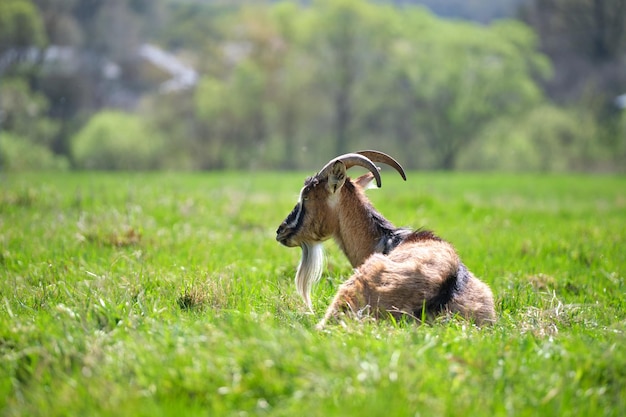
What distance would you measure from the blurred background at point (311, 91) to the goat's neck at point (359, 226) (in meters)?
37.3

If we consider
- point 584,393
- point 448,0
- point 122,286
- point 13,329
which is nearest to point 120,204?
point 122,286

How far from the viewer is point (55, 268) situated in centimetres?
682

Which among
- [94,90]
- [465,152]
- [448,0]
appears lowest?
[465,152]

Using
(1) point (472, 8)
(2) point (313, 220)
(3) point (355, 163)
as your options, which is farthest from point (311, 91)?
(1) point (472, 8)

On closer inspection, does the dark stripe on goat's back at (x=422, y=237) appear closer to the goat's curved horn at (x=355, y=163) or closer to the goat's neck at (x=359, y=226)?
the goat's neck at (x=359, y=226)

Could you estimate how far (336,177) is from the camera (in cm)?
638

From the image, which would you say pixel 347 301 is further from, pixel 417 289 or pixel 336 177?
pixel 336 177

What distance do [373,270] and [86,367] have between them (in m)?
2.32

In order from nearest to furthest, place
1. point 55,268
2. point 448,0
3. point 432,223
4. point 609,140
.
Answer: point 55,268 < point 432,223 < point 609,140 < point 448,0

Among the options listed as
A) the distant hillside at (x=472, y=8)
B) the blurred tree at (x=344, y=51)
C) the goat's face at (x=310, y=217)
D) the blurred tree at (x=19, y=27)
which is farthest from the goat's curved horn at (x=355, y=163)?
the distant hillside at (x=472, y=8)

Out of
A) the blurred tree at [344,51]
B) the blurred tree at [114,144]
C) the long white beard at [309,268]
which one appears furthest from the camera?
the blurred tree at [344,51]

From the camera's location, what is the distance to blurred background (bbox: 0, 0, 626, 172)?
46188 mm

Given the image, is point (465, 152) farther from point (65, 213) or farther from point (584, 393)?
point (584, 393)

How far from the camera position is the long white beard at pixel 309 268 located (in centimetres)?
640
